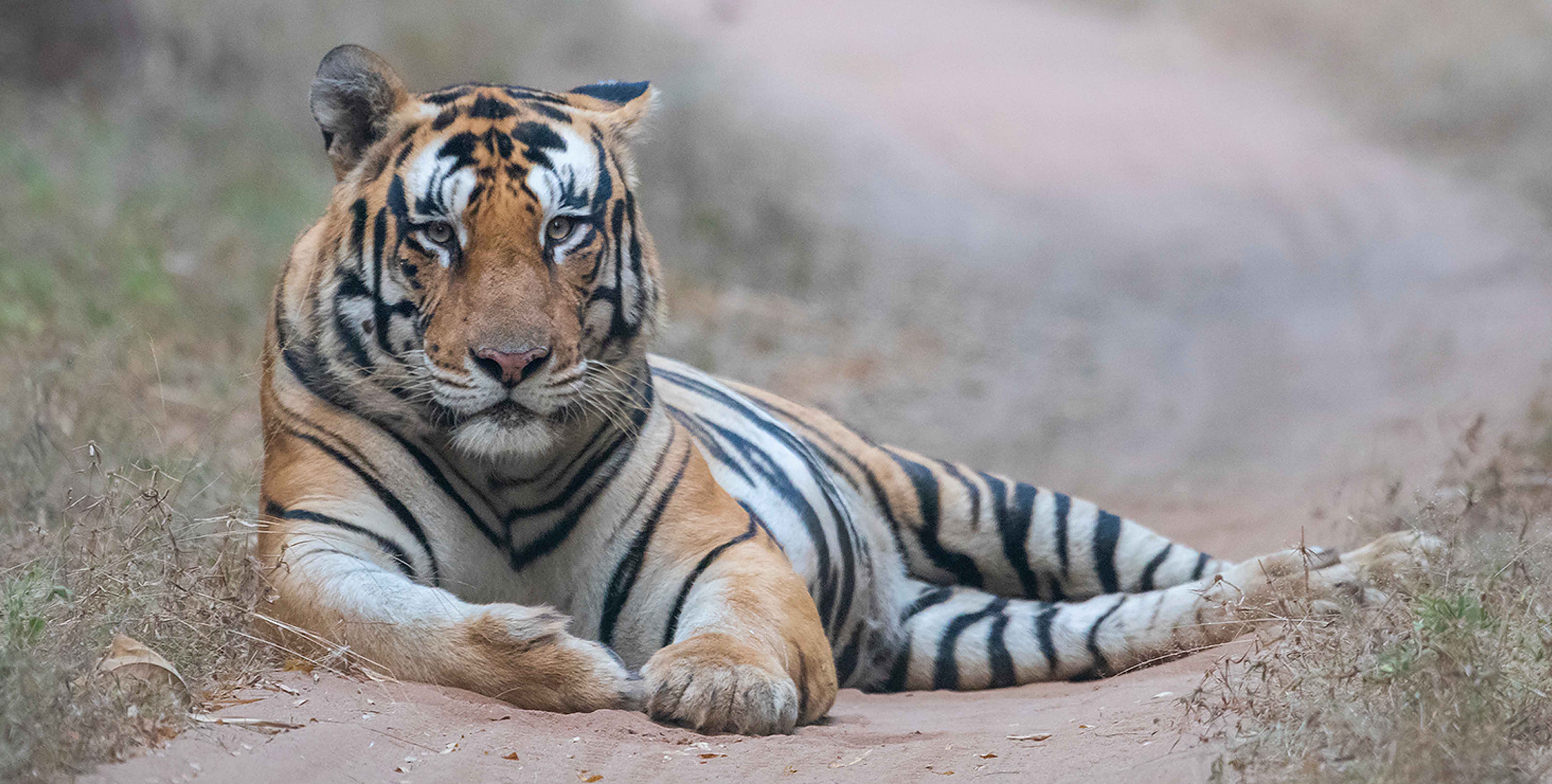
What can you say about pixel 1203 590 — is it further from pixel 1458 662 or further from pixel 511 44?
pixel 511 44

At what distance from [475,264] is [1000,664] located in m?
1.87

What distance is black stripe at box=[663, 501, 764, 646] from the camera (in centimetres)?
286

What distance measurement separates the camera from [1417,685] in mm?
1999

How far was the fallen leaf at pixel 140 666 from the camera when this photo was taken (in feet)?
7.09

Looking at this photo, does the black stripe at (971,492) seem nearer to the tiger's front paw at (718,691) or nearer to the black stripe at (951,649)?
the black stripe at (951,649)

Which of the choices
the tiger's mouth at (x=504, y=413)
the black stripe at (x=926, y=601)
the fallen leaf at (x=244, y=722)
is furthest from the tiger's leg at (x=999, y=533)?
the fallen leaf at (x=244, y=722)

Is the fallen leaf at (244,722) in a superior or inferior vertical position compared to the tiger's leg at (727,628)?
inferior

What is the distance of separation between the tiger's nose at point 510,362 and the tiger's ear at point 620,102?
72cm

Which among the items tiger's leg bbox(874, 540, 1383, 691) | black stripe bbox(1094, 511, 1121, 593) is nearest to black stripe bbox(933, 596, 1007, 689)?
tiger's leg bbox(874, 540, 1383, 691)

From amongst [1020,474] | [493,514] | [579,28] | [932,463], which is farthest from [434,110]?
[579,28]

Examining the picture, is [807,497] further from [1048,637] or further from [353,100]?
[353,100]

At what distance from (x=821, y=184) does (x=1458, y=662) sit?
33.7 feet

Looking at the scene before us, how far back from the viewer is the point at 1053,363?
28.2 feet

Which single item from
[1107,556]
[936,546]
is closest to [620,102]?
[936,546]
